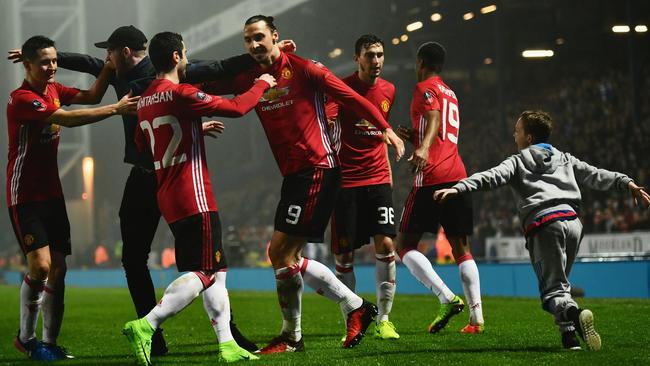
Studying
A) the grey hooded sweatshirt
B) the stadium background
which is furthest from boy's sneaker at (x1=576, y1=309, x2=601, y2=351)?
the stadium background

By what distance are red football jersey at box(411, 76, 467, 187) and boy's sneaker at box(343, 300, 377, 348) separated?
6.21ft

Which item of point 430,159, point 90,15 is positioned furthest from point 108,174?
point 430,159

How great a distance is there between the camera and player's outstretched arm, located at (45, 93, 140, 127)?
6.07 m

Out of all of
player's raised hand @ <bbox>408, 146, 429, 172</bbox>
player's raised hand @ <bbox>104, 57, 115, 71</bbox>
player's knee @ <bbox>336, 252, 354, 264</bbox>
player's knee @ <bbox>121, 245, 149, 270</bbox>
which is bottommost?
player's knee @ <bbox>336, 252, 354, 264</bbox>

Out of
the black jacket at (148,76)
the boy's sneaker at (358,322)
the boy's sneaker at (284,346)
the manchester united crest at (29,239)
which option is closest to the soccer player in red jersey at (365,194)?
the boy's sneaker at (358,322)

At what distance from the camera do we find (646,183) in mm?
21594

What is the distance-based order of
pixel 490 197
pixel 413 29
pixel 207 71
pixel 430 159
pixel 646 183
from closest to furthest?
1. pixel 207 71
2. pixel 430 159
3. pixel 646 183
4. pixel 490 197
5. pixel 413 29

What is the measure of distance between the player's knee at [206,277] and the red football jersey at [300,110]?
954 mm

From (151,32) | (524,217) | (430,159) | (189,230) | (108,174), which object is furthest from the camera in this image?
(108,174)

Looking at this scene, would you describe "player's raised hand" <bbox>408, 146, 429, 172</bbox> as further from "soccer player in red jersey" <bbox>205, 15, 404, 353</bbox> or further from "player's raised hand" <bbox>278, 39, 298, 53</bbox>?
"player's raised hand" <bbox>278, 39, 298, 53</bbox>

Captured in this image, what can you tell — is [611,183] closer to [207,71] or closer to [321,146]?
[321,146]

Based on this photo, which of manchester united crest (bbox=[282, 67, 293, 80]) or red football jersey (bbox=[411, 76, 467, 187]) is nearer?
manchester united crest (bbox=[282, 67, 293, 80])

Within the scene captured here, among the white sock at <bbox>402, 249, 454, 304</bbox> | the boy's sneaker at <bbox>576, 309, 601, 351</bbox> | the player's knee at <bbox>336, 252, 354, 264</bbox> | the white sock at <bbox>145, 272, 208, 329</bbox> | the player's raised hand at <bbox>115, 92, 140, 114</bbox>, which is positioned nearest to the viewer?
the white sock at <bbox>145, 272, 208, 329</bbox>

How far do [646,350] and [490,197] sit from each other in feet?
65.0
